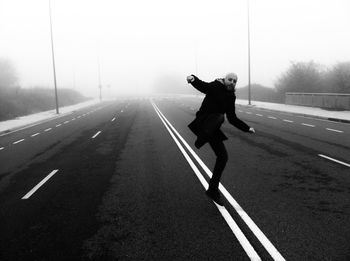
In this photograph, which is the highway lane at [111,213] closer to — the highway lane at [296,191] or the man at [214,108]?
the highway lane at [296,191]

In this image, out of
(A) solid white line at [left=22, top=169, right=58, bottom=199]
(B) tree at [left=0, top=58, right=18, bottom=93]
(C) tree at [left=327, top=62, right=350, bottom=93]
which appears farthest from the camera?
(B) tree at [left=0, top=58, right=18, bottom=93]

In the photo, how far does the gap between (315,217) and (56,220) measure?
3531 mm

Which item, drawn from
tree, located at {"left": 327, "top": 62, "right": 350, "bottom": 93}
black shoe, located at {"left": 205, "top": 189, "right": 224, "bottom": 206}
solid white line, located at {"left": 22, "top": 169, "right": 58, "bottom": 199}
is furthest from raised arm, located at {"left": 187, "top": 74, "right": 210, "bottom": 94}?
tree, located at {"left": 327, "top": 62, "right": 350, "bottom": 93}

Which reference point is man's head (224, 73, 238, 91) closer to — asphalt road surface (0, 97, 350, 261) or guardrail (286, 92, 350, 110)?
asphalt road surface (0, 97, 350, 261)

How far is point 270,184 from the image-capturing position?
255 inches

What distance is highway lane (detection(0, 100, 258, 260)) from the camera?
12.9 feet

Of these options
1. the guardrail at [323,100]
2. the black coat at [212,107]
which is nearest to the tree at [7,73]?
the guardrail at [323,100]

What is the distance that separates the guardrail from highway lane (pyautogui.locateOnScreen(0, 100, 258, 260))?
55.9 ft

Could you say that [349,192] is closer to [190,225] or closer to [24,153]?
[190,225]

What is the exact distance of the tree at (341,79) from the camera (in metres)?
29.4

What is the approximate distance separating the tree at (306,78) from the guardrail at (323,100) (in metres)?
6.10

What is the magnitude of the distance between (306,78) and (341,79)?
20.7 ft

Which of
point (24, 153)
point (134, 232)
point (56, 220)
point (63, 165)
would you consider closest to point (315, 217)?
point (134, 232)

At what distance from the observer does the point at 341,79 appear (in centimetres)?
2988
